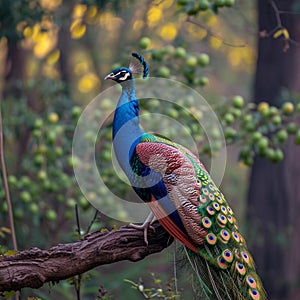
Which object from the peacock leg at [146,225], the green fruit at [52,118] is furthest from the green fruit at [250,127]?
the peacock leg at [146,225]

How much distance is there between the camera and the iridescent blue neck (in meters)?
2.83

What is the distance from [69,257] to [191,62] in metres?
1.96

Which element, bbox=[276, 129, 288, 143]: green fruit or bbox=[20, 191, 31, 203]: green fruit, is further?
bbox=[20, 191, 31, 203]: green fruit

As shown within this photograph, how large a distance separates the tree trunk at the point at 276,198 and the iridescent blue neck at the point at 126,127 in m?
3.11

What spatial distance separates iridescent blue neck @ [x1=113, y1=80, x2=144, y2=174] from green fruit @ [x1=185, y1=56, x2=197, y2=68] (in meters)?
1.19

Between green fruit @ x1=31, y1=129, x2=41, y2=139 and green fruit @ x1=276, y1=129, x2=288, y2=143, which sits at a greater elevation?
green fruit @ x1=276, y1=129, x2=288, y2=143

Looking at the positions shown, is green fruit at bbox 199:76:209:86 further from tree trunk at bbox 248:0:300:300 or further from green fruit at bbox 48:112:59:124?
tree trunk at bbox 248:0:300:300

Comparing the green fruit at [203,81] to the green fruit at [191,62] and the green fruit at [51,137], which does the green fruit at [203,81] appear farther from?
the green fruit at [51,137]

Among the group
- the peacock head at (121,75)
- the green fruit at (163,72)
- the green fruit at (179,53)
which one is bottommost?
the green fruit at (163,72)

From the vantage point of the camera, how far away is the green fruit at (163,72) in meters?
3.95

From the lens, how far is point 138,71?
3123mm

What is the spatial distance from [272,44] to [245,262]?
371 centimetres

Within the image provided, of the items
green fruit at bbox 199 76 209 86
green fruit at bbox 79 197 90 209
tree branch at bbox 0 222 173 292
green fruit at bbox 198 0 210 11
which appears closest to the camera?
tree branch at bbox 0 222 173 292

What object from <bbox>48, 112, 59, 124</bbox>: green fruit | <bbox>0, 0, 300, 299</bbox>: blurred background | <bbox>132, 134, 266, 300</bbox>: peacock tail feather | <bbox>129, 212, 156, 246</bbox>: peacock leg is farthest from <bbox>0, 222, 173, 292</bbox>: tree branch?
<bbox>48, 112, 59, 124</bbox>: green fruit
